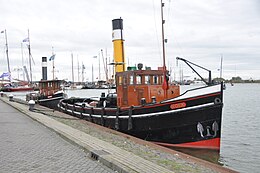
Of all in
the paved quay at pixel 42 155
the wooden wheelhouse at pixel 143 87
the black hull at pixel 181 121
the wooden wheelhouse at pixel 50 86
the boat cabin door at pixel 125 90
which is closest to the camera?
the paved quay at pixel 42 155

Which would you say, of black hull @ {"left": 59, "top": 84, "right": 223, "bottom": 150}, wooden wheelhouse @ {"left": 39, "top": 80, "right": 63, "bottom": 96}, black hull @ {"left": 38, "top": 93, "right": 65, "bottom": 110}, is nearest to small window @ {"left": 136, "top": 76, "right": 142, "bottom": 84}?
black hull @ {"left": 59, "top": 84, "right": 223, "bottom": 150}

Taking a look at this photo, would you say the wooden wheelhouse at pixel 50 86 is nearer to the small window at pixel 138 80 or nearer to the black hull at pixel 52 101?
the black hull at pixel 52 101

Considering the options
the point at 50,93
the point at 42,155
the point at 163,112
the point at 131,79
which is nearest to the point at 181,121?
the point at 163,112

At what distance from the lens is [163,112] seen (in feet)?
43.1

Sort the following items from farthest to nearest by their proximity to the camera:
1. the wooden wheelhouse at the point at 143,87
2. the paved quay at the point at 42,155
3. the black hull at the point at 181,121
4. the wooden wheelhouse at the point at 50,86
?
the wooden wheelhouse at the point at 50,86 → the wooden wheelhouse at the point at 143,87 → the black hull at the point at 181,121 → the paved quay at the point at 42,155

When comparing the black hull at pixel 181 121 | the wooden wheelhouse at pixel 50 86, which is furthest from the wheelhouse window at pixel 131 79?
the wooden wheelhouse at pixel 50 86

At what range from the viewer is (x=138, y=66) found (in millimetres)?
15711

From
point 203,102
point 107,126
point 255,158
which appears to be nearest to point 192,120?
point 203,102

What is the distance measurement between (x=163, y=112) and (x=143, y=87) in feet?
8.46

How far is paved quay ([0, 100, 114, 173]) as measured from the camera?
24.1ft

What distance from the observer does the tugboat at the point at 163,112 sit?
12.6 m

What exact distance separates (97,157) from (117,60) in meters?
11.2

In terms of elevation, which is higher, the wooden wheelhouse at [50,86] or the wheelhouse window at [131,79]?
the wheelhouse window at [131,79]

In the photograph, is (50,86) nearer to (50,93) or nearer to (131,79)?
(50,93)
